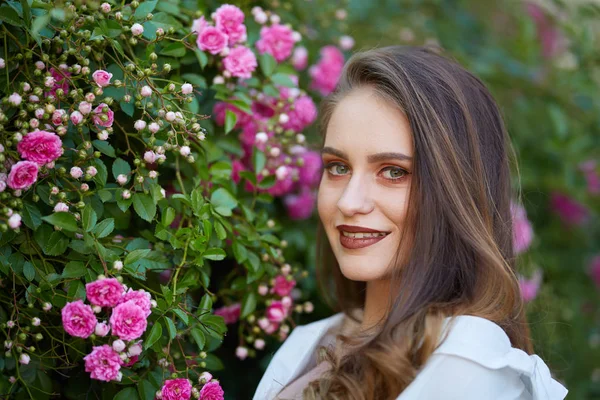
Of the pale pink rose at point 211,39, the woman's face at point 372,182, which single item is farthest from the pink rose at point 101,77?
the woman's face at point 372,182

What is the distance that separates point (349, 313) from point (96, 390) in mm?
772

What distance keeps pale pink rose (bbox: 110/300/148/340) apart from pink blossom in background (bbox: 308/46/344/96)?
1207 millimetres

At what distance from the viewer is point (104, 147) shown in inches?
60.0

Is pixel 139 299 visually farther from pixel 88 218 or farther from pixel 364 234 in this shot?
pixel 364 234

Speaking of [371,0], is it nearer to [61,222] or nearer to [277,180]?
[277,180]

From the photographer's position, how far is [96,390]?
1.60 metres

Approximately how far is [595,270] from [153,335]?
7.97 ft

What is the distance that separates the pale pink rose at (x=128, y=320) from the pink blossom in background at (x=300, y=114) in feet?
2.85

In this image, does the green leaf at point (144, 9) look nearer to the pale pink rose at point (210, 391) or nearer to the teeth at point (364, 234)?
the teeth at point (364, 234)

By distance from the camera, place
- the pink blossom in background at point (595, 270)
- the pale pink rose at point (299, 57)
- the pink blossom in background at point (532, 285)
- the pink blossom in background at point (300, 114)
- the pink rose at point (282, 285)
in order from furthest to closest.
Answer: the pink blossom in background at point (595, 270)
the pink blossom in background at point (532, 285)
the pale pink rose at point (299, 57)
the pink blossom in background at point (300, 114)
the pink rose at point (282, 285)

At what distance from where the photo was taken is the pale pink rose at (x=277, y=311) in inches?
Answer: 74.8

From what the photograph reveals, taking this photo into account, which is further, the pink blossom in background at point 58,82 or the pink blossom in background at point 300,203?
the pink blossom in background at point 300,203

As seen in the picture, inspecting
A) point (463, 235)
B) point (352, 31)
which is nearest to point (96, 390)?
point (463, 235)

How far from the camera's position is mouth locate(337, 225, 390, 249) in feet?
5.34
